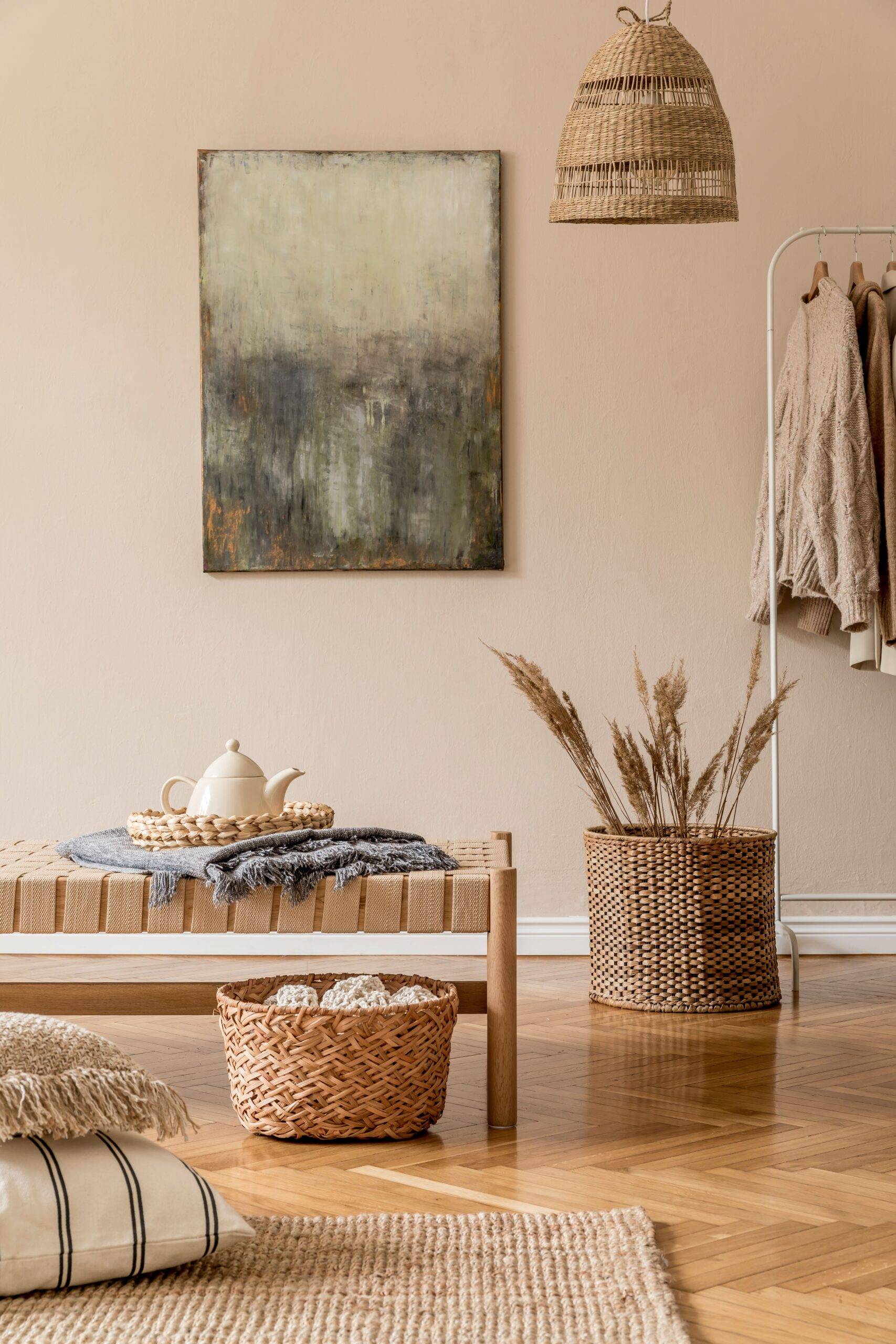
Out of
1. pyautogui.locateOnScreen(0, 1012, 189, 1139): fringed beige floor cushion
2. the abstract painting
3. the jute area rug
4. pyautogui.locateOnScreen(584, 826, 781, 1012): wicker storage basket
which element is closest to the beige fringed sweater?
pyautogui.locateOnScreen(584, 826, 781, 1012): wicker storage basket

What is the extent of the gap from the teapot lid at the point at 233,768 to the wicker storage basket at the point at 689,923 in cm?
100

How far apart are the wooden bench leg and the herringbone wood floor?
57 mm

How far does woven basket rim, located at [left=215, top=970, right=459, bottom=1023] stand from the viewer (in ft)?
7.81

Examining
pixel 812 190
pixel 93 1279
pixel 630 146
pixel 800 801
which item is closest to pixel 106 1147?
pixel 93 1279

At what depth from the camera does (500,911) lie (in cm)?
250

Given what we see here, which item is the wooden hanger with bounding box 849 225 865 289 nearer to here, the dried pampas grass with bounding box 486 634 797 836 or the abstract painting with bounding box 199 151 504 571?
the abstract painting with bounding box 199 151 504 571

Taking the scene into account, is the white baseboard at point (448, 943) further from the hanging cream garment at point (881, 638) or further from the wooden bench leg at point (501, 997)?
the wooden bench leg at point (501, 997)

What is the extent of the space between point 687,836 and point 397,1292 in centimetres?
200

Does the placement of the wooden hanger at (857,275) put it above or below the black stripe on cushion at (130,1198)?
above

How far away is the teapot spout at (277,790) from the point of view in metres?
2.87

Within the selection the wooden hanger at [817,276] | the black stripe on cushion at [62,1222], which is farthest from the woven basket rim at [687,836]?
the black stripe on cushion at [62,1222]

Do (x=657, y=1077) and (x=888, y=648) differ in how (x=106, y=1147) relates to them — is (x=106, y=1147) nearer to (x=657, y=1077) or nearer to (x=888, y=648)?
(x=657, y=1077)

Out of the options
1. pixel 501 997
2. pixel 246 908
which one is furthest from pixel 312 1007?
pixel 501 997

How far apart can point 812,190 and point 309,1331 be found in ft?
12.0
